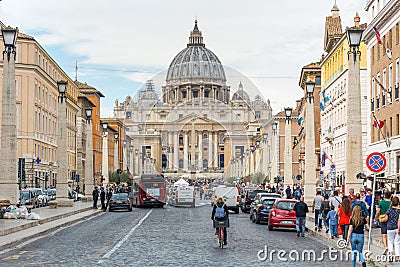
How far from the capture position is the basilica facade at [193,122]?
64.1 metres

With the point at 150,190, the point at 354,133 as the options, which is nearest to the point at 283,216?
the point at 354,133

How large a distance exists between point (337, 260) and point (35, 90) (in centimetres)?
5615

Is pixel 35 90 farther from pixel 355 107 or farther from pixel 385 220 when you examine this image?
pixel 385 220

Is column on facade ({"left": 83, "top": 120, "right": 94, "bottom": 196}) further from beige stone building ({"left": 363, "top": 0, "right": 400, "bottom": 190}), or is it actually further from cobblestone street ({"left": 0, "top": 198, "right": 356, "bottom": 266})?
cobblestone street ({"left": 0, "top": 198, "right": 356, "bottom": 266})

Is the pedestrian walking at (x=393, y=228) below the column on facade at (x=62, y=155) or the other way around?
below

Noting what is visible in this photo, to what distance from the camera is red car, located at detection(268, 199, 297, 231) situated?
102 feet

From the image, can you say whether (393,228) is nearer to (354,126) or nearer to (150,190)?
(354,126)

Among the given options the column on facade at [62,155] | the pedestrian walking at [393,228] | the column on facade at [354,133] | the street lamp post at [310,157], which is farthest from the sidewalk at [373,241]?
the column on facade at [62,155]

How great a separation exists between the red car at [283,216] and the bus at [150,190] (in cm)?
2873

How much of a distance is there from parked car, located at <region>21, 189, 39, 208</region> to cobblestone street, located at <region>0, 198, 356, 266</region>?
16726 millimetres

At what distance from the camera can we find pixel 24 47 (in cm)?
7044

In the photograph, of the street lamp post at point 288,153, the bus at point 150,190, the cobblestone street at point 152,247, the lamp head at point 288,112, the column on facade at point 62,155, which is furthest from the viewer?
the bus at point 150,190

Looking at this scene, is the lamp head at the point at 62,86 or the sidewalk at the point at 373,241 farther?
the lamp head at the point at 62,86

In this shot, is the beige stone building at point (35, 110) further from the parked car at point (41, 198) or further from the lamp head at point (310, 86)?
the lamp head at point (310, 86)
